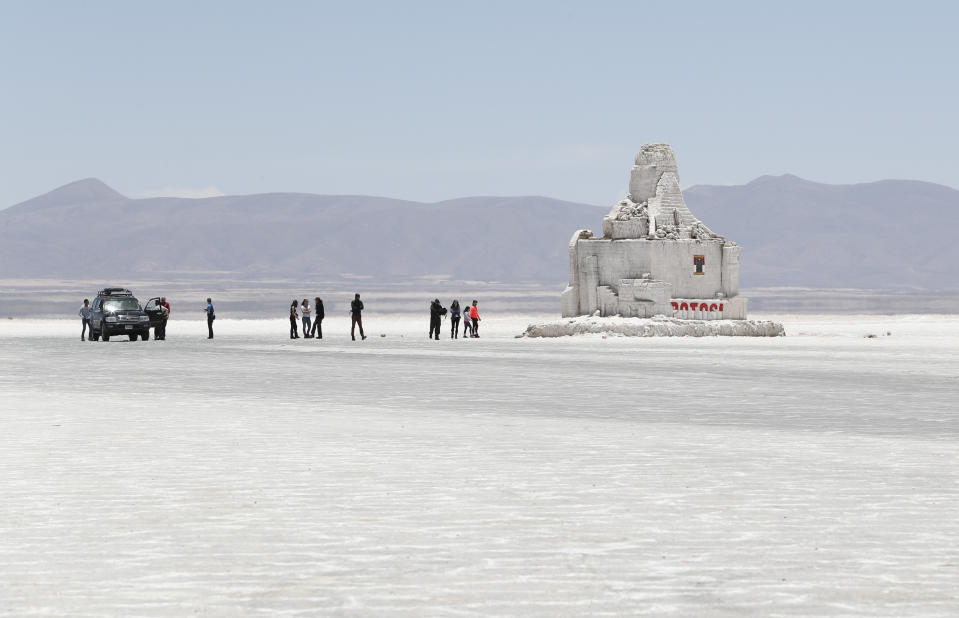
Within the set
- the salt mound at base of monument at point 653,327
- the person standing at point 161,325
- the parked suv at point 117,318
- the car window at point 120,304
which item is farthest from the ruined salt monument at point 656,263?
the car window at point 120,304

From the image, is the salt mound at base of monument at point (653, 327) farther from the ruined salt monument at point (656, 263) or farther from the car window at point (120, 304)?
the car window at point (120, 304)

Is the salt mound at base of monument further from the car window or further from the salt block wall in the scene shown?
the car window

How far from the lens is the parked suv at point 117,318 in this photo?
39969 millimetres

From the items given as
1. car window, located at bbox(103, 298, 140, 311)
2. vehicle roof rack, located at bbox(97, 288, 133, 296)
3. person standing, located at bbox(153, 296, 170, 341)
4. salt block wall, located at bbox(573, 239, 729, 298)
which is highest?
salt block wall, located at bbox(573, 239, 729, 298)

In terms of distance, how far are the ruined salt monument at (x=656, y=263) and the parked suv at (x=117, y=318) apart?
14272 mm

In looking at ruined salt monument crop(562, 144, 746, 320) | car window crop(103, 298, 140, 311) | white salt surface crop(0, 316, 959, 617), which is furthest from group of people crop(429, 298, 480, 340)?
white salt surface crop(0, 316, 959, 617)

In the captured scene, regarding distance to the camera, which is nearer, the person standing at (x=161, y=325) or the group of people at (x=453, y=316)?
the group of people at (x=453, y=316)

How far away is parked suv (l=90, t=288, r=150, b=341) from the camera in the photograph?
1574 inches

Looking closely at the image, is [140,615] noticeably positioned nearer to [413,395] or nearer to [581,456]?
[581,456]

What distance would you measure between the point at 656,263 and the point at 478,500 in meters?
35.0

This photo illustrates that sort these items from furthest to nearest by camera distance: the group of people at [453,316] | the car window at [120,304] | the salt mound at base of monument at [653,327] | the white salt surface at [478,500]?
the salt mound at base of monument at [653,327]
the group of people at [453,316]
the car window at [120,304]
the white salt surface at [478,500]

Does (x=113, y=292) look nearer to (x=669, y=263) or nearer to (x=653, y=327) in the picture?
(x=653, y=327)

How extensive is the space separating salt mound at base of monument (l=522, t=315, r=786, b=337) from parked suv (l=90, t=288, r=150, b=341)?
12.7 m

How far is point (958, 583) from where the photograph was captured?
6.43 m
